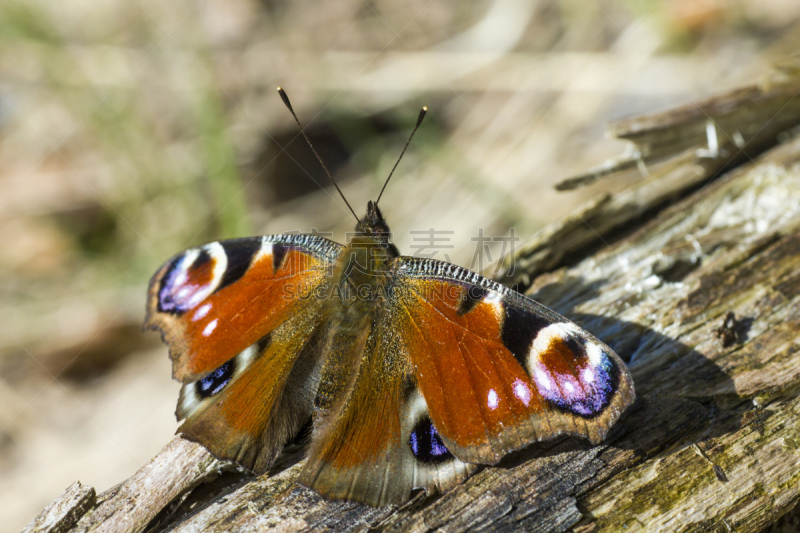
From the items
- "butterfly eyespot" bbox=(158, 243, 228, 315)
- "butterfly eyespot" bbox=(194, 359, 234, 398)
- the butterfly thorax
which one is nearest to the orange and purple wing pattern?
the butterfly thorax

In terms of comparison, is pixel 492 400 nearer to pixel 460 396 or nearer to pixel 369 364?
pixel 460 396

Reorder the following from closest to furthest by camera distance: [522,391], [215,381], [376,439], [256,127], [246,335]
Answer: [522,391] → [376,439] → [215,381] → [246,335] → [256,127]

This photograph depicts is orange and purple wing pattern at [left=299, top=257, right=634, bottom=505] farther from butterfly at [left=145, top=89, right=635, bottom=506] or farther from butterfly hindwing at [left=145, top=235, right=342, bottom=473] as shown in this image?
butterfly hindwing at [left=145, top=235, right=342, bottom=473]

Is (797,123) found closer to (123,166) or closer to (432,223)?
(432,223)

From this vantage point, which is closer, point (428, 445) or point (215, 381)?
point (428, 445)

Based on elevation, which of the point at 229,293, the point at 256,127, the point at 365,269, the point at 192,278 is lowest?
the point at 365,269

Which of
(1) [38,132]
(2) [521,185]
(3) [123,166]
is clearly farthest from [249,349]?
(1) [38,132]

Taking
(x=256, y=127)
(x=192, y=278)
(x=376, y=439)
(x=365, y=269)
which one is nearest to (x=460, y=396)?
(x=376, y=439)

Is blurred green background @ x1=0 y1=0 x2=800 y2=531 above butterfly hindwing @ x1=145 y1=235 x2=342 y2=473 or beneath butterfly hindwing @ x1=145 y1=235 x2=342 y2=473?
above
